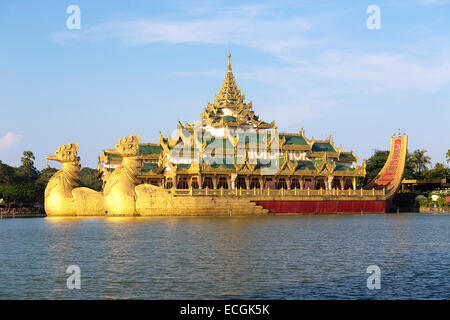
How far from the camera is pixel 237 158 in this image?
2516 inches

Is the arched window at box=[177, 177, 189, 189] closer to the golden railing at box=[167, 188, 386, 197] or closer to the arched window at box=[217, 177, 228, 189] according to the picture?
the arched window at box=[217, 177, 228, 189]

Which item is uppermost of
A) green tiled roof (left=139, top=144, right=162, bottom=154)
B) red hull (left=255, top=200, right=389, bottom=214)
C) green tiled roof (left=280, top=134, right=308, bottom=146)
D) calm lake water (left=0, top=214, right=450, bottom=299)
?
green tiled roof (left=280, top=134, right=308, bottom=146)

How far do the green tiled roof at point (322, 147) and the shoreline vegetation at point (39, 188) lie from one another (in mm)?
15429

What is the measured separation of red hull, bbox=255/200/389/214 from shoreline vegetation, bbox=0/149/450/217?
36.1ft

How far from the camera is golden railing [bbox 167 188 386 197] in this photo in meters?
57.7

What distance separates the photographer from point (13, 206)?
2894 inches

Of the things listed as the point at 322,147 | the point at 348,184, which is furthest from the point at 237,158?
the point at 348,184

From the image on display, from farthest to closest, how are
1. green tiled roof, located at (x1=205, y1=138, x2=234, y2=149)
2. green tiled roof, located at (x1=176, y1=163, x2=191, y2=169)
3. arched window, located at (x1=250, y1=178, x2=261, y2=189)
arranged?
1. arched window, located at (x1=250, y1=178, x2=261, y2=189)
2. green tiled roof, located at (x1=205, y1=138, x2=234, y2=149)
3. green tiled roof, located at (x1=176, y1=163, x2=191, y2=169)

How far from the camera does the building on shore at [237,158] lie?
6259 cm

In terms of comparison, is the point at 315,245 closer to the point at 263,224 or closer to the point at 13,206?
the point at 263,224

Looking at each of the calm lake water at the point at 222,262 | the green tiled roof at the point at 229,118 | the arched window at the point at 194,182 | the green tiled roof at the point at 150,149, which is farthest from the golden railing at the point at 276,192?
the calm lake water at the point at 222,262

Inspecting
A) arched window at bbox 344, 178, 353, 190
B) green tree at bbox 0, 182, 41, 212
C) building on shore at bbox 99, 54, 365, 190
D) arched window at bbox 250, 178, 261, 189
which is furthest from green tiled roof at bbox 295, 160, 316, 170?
green tree at bbox 0, 182, 41, 212

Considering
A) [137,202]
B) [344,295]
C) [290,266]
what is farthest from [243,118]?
[344,295]

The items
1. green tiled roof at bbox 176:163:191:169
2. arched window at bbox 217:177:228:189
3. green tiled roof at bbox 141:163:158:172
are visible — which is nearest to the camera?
green tiled roof at bbox 176:163:191:169
